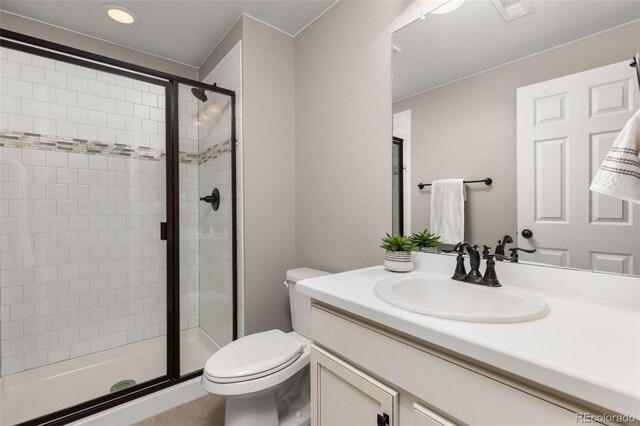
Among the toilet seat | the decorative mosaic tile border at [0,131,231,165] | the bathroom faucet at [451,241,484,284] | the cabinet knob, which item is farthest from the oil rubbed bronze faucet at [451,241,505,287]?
the decorative mosaic tile border at [0,131,231,165]

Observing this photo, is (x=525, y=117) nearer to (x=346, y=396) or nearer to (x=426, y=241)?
(x=426, y=241)

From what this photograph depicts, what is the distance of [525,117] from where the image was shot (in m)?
0.99

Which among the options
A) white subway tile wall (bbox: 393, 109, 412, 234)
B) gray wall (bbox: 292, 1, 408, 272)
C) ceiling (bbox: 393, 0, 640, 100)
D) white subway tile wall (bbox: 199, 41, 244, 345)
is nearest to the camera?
ceiling (bbox: 393, 0, 640, 100)

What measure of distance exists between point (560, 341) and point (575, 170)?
59 centimetres

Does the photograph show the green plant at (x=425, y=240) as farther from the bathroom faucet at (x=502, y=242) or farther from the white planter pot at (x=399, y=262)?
the bathroom faucet at (x=502, y=242)

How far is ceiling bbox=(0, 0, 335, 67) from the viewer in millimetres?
1690

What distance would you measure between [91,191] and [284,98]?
153cm

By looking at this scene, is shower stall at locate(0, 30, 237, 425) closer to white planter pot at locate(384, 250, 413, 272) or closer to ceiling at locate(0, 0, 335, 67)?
ceiling at locate(0, 0, 335, 67)

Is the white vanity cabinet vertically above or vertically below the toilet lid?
above

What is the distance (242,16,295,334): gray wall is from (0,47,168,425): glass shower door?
57 centimetres

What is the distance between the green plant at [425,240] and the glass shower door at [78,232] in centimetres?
165

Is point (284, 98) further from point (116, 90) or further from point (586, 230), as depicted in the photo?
point (586, 230)

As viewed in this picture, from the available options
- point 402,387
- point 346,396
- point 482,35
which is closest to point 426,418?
point 402,387

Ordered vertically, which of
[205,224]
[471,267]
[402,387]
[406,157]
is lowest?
[402,387]
